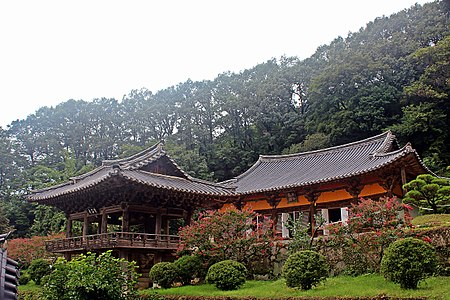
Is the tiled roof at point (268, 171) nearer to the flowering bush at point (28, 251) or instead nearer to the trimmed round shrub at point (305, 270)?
the flowering bush at point (28, 251)

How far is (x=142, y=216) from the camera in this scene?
25.0 meters

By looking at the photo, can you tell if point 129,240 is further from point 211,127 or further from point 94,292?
point 211,127

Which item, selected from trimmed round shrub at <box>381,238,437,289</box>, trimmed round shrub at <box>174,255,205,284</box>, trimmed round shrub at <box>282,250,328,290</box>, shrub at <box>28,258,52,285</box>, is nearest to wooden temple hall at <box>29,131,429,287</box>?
shrub at <box>28,258,52,285</box>

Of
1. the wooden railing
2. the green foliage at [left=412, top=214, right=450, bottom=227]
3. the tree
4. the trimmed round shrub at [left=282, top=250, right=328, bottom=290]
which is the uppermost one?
the tree

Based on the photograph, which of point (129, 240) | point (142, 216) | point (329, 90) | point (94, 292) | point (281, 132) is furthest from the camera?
point (281, 132)

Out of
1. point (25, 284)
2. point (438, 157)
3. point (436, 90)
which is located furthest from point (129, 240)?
point (436, 90)

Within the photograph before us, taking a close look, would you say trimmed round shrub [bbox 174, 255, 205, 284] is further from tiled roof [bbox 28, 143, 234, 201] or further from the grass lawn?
tiled roof [bbox 28, 143, 234, 201]

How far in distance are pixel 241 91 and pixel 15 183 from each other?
2860 centimetres

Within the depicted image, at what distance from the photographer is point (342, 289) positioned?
14055 mm

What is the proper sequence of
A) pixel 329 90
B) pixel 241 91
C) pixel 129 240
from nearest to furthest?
pixel 129 240 → pixel 329 90 → pixel 241 91

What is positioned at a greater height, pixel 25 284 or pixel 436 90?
pixel 436 90

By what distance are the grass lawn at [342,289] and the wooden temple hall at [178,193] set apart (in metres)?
4.46

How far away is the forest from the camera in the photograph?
136 feet

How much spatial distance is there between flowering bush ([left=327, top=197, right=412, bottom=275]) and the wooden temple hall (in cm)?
558
